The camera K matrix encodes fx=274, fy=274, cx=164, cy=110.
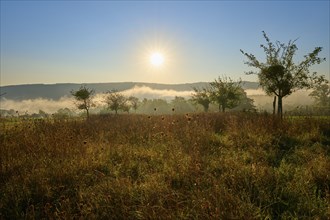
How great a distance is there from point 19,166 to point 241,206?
5045 millimetres

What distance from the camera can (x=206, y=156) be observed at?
22.7 ft

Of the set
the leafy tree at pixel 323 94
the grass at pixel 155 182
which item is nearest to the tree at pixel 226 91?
the grass at pixel 155 182

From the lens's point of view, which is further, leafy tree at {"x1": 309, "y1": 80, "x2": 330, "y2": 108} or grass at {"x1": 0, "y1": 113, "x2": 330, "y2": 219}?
leafy tree at {"x1": 309, "y1": 80, "x2": 330, "y2": 108}

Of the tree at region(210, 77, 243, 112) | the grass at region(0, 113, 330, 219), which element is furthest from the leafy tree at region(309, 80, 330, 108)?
the grass at region(0, 113, 330, 219)

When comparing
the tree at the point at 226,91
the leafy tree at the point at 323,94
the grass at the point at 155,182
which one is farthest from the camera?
the leafy tree at the point at 323,94

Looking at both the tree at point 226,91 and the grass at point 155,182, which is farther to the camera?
the tree at point 226,91

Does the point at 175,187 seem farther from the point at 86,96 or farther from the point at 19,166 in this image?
the point at 86,96

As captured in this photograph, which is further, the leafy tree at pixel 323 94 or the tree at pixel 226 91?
the leafy tree at pixel 323 94

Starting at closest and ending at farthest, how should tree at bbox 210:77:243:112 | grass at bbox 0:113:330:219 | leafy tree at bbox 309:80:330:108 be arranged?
grass at bbox 0:113:330:219, tree at bbox 210:77:243:112, leafy tree at bbox 309:80:330:108

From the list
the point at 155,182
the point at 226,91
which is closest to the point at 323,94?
the point at 226,91

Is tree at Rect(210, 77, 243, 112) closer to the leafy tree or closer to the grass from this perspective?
the grass

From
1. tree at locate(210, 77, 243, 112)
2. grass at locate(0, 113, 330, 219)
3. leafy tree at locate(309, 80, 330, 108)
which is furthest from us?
leafy tree at locate(309, 80, 330, 108)

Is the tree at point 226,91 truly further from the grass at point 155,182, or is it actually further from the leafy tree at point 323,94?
the leafy tree at point 323,94

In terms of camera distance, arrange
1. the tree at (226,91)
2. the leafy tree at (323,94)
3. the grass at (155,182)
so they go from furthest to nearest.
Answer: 1. the leafy tree at (323,94)
2. the tree at (226,91)
3. the grass at (155,182)
